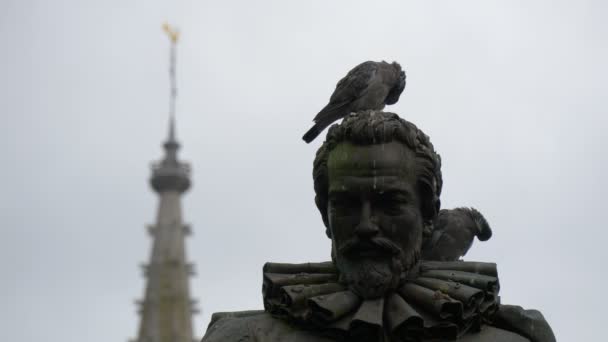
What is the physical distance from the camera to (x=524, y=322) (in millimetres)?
12695

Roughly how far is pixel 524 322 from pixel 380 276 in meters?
1.15

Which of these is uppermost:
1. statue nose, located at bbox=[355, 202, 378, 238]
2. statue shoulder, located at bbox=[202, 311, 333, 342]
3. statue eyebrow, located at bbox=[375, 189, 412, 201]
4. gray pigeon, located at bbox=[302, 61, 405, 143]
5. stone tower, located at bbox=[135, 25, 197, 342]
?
stone tower, located at bbox=[135, 25, 197, 342]

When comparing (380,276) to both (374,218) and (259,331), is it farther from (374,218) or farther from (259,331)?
(259,331)

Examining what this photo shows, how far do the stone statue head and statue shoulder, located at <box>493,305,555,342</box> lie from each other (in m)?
0.82

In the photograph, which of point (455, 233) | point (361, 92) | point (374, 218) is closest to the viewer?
point (374, 218)

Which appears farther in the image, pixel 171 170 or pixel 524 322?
pixel 171 170

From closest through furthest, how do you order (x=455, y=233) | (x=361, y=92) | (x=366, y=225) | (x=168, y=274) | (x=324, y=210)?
(x=366, y=225) → (x=324, y=210) → (x=455, y=233) → (x=361, y=92) → (x=168, y=274)

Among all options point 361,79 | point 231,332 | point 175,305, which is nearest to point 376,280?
point 231,332

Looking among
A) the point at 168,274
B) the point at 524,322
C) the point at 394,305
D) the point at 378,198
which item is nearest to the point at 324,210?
the point at 378,198

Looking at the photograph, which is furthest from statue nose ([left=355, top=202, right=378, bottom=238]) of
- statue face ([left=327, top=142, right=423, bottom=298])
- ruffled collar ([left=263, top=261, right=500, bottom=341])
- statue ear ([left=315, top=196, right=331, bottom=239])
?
statue ear ([left=315, top=196, right=331, bottom=239])

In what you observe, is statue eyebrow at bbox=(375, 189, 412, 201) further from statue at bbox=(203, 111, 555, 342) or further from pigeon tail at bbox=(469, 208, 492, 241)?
pigeon tail at bbox=(469, 208, 492, 241)

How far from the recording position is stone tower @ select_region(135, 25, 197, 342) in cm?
16738

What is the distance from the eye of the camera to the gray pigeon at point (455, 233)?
14.7 meters

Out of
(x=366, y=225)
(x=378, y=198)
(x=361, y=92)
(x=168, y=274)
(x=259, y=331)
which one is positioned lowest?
(x=259, y=331)
